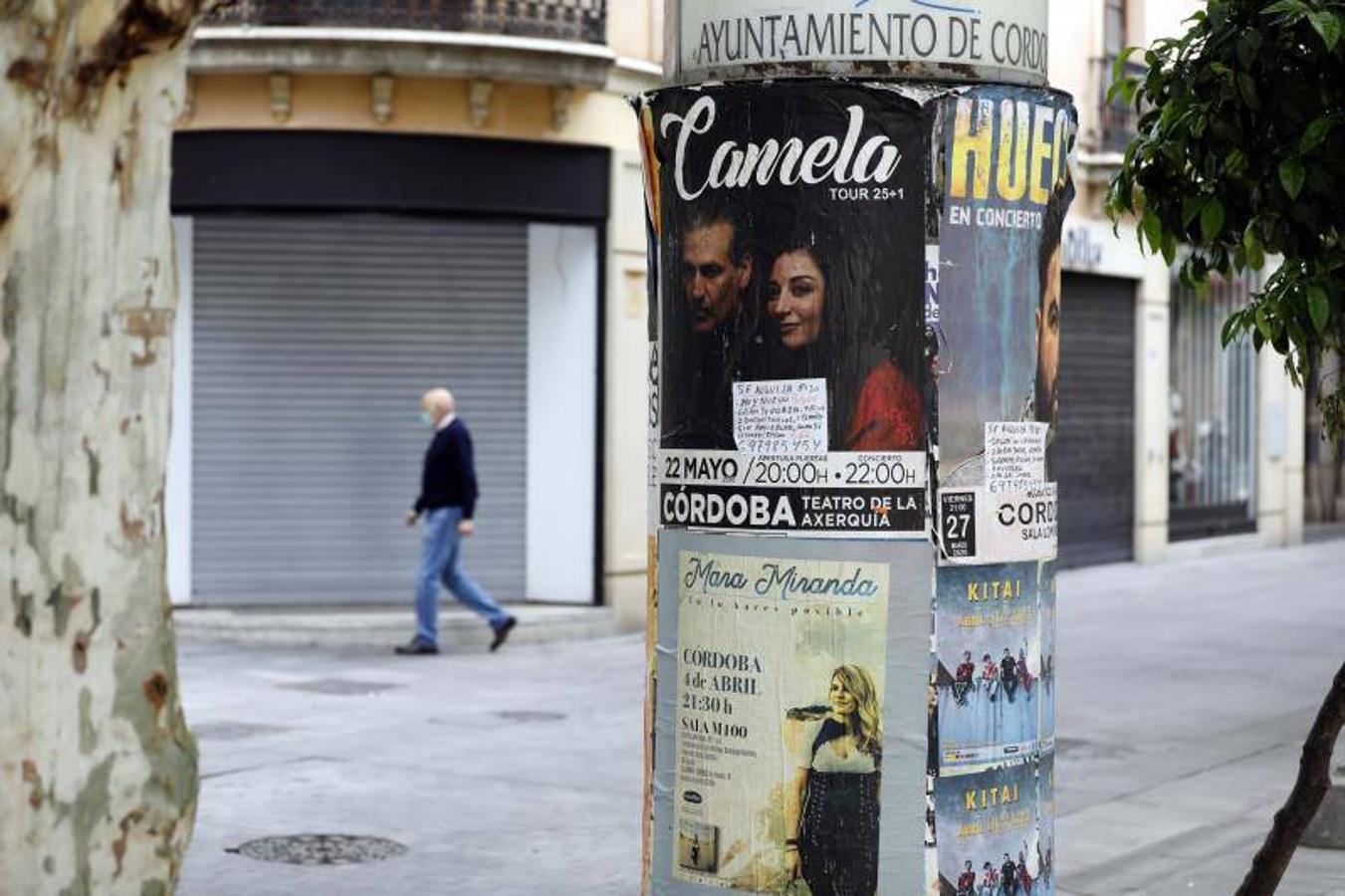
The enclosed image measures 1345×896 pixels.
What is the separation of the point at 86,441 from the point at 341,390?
13307 mm

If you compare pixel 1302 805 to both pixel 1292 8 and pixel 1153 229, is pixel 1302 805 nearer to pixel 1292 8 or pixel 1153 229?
pixel 1153 229

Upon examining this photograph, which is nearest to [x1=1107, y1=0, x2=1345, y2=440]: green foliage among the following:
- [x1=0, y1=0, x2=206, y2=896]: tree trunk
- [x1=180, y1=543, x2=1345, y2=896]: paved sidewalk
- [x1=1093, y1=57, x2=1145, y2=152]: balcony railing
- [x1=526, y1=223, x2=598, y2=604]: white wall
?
[x1=180, y1=543, x2=1345, y2=896]: paved sidewalk

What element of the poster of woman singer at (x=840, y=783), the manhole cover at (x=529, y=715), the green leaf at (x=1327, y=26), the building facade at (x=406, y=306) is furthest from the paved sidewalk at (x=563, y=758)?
the green leaf at (x=1327, y=26)

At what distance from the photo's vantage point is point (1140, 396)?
2589cm

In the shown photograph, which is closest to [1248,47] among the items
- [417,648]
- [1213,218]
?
[1213,218]

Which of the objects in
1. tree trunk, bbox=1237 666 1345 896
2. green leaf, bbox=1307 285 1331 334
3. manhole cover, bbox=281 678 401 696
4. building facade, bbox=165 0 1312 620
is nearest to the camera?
tree trunk, bbox=1237 666 1345 896

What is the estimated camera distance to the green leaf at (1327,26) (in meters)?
6.05

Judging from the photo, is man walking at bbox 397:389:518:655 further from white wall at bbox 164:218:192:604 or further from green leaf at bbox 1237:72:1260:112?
green leaf at bbox 1237:72:1260:112

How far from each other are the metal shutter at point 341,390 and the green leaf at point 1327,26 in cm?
1194

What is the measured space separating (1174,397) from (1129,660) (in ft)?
36.6

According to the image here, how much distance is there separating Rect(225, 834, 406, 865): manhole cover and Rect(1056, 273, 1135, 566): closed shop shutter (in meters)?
15.0

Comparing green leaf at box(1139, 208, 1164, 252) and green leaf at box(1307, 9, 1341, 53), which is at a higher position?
green leaf at box(1307, 9, 1341, 53)

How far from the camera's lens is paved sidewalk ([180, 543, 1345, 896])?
354 inches

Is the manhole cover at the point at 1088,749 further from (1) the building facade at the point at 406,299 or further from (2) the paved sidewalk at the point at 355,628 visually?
(1) the building facade at the point at 406,299
